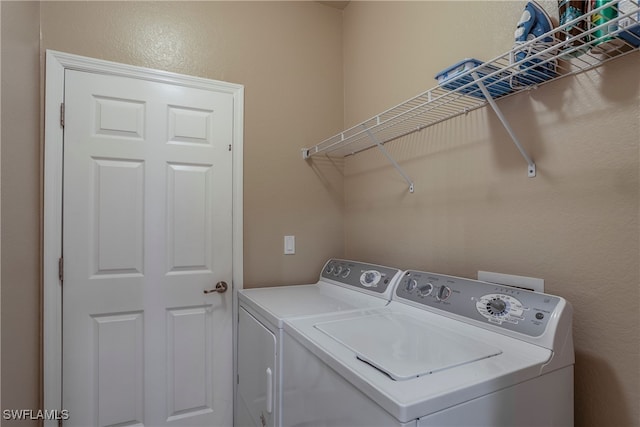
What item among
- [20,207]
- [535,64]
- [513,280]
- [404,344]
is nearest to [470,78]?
[535,64]

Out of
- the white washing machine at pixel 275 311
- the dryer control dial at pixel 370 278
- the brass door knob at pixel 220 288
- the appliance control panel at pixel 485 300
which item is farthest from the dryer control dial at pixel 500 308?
the brass door knob at pixel 220 288

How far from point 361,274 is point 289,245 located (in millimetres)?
596

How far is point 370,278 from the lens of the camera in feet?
5.49

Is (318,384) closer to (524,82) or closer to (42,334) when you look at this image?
(524,82)

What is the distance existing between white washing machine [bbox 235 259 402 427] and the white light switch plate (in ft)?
1.16

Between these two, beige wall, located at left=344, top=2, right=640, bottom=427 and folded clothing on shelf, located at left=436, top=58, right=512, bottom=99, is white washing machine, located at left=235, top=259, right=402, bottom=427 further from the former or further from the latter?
folded clothing on shelf, located at left=436, top=58, right=512, bottom=99

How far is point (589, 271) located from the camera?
3.34 ft

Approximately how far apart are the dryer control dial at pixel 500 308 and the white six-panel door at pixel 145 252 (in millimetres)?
1397

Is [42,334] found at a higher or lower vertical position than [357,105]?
lower

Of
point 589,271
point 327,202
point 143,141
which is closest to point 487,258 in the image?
point 589,271

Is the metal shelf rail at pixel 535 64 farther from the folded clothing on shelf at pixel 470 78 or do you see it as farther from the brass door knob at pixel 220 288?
the brass door knob at pixel 220 288

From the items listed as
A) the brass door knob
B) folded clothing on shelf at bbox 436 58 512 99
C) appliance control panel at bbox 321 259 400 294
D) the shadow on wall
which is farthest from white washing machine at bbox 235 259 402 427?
folded clothing on shelf at bbox 436 58 512 99

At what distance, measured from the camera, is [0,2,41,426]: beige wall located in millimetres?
1192

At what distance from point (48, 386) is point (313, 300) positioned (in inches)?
52.3
